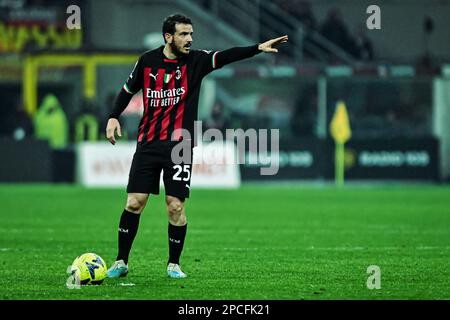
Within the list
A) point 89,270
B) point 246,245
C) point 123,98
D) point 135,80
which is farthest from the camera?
point 246,245

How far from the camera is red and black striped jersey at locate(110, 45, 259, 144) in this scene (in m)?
9.83

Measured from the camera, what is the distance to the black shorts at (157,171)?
9.76 meters

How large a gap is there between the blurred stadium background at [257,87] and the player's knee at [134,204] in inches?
563

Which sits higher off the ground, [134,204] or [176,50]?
[176,50]

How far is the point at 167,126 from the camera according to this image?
9844 mm

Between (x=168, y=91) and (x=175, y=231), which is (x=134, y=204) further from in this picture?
(x=168, y=91)

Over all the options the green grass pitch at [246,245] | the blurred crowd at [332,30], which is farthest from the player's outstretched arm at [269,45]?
the blurred crowd at [332,30]

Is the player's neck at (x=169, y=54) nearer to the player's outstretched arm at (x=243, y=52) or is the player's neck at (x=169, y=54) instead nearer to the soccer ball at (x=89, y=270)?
the player's outstretched arm at (x=243, y=52)

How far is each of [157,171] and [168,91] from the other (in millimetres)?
676

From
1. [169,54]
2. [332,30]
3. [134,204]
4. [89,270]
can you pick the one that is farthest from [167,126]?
[332,30]

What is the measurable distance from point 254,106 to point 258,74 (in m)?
0.80

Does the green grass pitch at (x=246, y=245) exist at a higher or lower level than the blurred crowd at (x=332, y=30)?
lower
